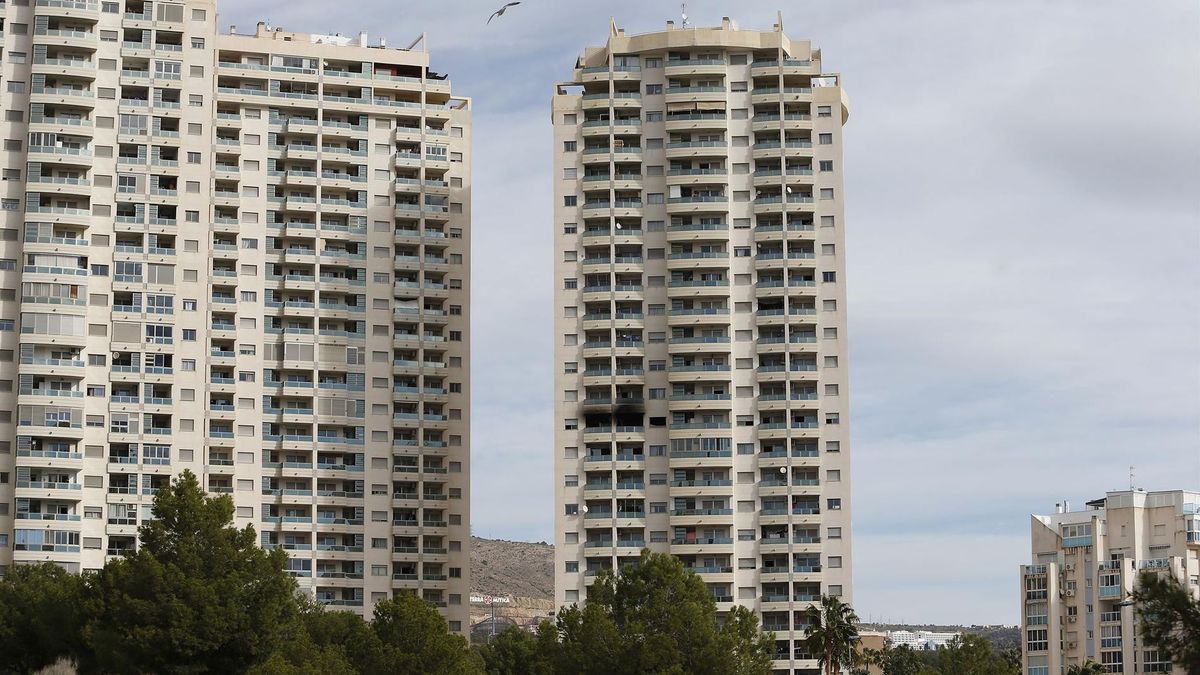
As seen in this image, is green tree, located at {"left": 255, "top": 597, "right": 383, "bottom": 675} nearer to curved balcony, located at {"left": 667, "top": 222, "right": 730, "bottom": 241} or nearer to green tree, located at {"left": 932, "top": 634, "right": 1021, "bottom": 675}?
green tree, located at {"left": 932, "top": 634, "right": 1021, "bottom": 675}

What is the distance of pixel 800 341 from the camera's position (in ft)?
472

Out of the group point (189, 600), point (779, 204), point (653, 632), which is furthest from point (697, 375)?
point (189, 600)

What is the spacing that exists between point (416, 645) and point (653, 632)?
13.8 metres

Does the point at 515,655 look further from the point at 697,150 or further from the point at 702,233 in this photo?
the point at 697,150

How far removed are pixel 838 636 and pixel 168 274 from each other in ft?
190

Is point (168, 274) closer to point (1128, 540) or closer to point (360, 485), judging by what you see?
point (360, 485)

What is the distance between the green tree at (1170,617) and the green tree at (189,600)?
51.7 meters

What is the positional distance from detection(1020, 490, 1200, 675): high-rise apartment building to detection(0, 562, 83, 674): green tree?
377 feet

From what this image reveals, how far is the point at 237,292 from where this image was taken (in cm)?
14412

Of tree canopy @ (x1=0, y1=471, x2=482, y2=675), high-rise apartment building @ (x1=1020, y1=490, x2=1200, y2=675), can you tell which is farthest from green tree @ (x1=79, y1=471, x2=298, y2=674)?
high-rise apartment building @ (x1=1020, y1=490, x2=1200, y2=675)

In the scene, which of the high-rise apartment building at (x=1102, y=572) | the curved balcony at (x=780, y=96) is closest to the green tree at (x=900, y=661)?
the high-rise apartment building at (x=1102, y=572)

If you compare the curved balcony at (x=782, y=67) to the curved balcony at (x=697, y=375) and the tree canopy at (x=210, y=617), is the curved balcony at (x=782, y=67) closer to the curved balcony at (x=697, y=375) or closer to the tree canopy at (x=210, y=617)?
the curved balcony at (x=697, y=375)

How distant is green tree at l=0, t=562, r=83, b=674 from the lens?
4006 inches

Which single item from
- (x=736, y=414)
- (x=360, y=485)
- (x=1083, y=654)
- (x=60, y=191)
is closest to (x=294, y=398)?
(x=360, y=485)
